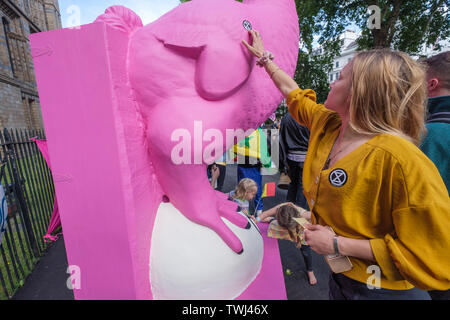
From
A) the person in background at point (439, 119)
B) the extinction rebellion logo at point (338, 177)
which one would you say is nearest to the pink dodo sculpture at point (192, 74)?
the extinction rebellion logo at point (338, 177)

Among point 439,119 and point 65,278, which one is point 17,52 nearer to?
point 65,278

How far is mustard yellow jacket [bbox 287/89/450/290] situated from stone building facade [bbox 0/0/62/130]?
10.5 metres

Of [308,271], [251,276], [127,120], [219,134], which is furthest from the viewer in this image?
[308,271]

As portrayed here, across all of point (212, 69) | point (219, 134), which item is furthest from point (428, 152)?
point (212, 69)

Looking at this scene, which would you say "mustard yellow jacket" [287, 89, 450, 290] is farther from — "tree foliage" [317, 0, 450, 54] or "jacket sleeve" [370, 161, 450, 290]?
"tree foliage" [317, 0, 450, 54]

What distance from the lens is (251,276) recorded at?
1.65 meters

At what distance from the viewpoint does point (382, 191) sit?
724mm

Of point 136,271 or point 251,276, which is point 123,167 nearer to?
point 136,271

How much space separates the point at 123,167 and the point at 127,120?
249 mm

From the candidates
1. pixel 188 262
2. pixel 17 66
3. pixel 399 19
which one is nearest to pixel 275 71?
pixel 188 262

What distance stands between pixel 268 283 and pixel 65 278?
2.17 m

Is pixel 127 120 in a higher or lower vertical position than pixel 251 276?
higher

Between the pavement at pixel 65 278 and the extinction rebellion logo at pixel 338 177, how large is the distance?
1.73m

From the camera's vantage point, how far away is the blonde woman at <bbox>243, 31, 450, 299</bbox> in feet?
2.16
